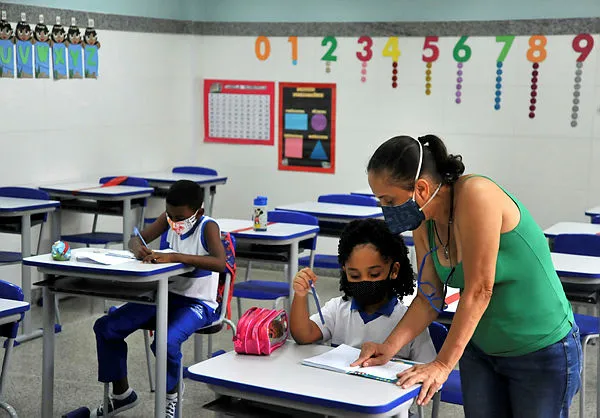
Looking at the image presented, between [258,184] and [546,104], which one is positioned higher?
[546,104]

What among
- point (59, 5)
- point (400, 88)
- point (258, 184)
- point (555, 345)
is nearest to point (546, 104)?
point (400, 88)

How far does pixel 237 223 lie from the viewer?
5.15 m

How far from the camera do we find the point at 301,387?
2270 millimetres

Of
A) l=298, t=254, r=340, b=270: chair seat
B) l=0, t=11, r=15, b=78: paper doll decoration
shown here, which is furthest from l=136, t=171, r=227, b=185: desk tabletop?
l=298, t=254, r=340, b=270: chair seat

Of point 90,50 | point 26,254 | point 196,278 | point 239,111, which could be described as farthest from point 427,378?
point 239,111

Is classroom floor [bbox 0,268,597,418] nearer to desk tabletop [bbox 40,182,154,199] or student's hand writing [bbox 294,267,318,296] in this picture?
desk tabletop [bbox 40,182,154,199]

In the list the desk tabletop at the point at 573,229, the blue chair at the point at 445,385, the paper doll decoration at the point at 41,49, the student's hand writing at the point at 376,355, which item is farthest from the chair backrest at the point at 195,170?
the student's hand writing at the point at 376,355

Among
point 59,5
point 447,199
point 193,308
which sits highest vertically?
point 59,5

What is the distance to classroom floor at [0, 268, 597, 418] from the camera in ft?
14.4

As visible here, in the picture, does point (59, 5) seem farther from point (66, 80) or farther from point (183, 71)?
point (183, 71)

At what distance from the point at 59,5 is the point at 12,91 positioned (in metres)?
0.81

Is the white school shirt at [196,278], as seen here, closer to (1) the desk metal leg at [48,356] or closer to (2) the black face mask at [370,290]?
(1) the desk metal leg at [48,356]

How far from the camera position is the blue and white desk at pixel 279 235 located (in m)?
4.74

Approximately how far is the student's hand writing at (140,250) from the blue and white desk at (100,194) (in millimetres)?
2132
